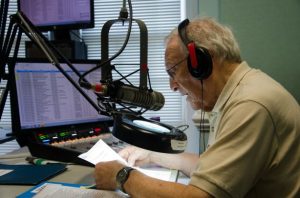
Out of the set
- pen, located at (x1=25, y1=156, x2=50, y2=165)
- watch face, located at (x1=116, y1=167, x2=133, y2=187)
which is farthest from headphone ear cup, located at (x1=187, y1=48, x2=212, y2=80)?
pen, located at (x1=25, y1=156, x2=50, y2=165)

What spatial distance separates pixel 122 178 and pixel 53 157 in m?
0.51

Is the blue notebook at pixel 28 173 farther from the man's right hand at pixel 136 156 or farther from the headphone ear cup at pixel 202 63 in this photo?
the headphone ear cup at pixel 202 63

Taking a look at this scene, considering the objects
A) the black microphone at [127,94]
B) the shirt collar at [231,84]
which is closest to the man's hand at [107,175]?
the black microphone at [127,94]

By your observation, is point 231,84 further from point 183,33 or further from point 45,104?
point 45,104

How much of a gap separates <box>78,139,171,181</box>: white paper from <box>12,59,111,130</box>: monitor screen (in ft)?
0.68

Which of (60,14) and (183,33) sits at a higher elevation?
(60,14)

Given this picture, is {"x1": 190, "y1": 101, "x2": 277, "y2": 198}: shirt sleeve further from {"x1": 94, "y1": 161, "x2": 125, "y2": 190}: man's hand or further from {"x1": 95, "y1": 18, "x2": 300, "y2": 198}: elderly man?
{"x1": 94, "y1": 161, "x2": 125, "y2": 190}: man's hand

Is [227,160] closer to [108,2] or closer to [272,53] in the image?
[272,53]

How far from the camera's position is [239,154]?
784 millimetres

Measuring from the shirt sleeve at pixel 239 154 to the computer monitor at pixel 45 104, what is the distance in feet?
2.32

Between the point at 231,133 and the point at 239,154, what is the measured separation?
55 millimetres

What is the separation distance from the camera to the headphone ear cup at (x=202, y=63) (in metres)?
0.97

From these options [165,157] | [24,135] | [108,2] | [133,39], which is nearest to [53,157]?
[24,135]

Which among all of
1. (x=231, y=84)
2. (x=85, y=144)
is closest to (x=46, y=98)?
(x=85, y=144)
